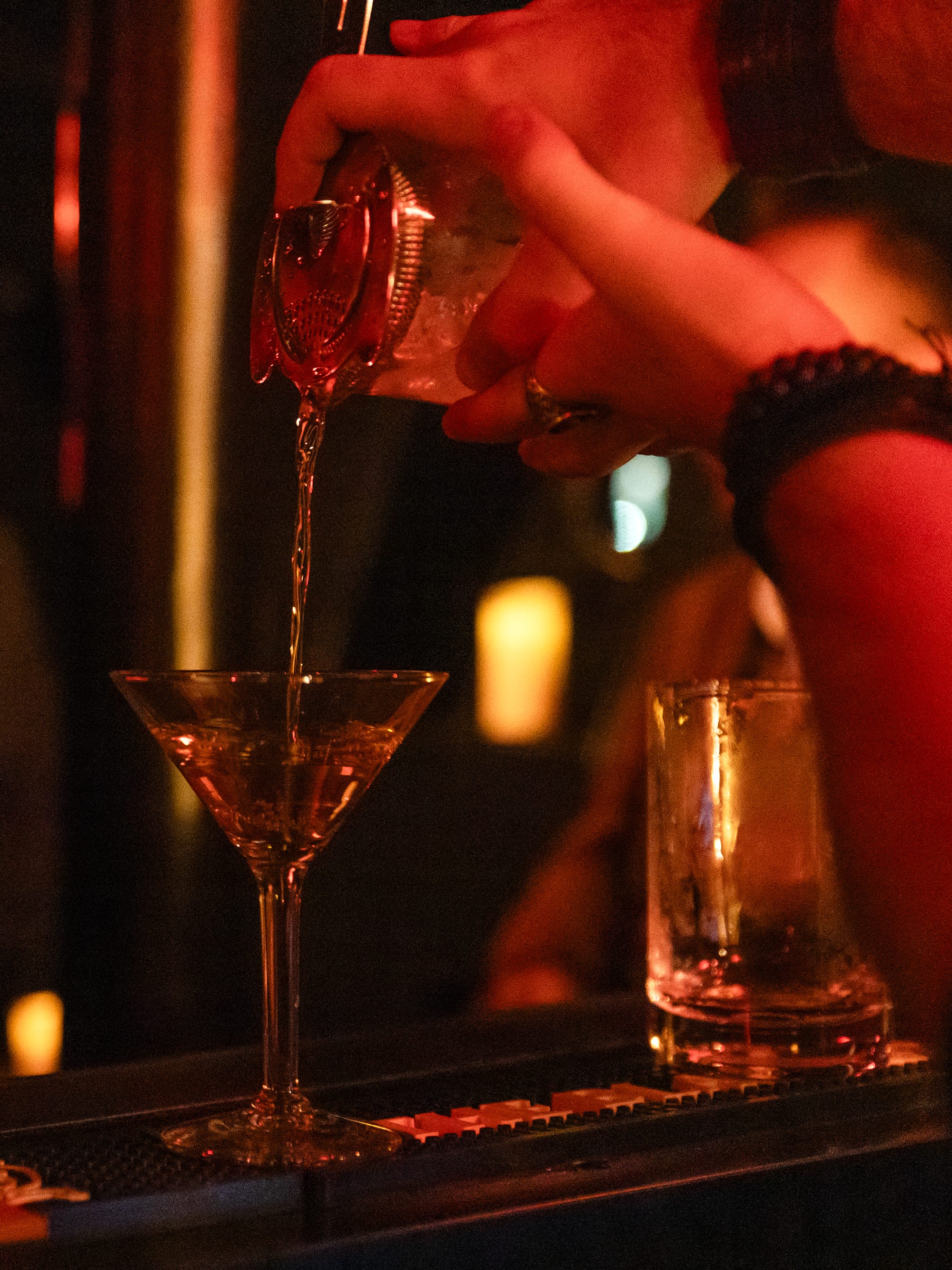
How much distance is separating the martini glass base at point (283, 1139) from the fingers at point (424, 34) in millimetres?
699

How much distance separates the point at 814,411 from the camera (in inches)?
24.1

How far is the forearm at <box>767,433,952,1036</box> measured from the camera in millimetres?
561

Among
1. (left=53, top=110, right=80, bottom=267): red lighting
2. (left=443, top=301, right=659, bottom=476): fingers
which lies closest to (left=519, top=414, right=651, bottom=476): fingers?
(left=443, top=301, right=659, bottom=476): fingers

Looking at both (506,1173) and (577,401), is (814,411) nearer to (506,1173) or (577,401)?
(577,401)

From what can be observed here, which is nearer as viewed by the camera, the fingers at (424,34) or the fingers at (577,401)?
the fingers at (577,401)

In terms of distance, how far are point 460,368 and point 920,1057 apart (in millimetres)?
528

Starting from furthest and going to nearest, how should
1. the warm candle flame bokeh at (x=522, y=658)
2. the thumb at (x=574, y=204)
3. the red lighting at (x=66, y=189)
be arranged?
the warm candle flame bokeh at (x=522, y=658) < the red lighting at (x=66, y=189) < the thumb at (x=574, y=204)

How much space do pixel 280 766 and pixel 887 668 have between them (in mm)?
353

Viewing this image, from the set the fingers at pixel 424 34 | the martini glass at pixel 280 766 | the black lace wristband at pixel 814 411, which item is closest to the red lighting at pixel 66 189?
the fingers at pixel 424 34

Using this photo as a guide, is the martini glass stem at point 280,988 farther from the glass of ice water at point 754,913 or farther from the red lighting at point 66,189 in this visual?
the red lighting at point 66,189

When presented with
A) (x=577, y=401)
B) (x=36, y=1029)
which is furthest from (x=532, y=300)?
(x=36, y=1029)

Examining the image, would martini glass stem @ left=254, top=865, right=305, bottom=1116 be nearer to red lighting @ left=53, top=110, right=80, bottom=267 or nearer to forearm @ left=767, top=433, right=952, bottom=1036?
forearm @ left=767, top=433, right=952, bottom=1036

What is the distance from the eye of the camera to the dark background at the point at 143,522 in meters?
1.60

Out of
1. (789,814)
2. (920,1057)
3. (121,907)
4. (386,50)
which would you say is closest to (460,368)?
(789,814)
